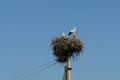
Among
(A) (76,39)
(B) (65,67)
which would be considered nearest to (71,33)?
(A) (76,39)

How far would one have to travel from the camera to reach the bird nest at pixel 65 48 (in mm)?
22391

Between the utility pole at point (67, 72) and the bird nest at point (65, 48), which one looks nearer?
the utility pole at point (67, 72)

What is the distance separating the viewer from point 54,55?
22766mm

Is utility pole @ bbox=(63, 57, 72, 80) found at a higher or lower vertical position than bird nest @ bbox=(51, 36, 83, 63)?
lower

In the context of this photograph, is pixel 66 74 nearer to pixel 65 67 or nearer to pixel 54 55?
pixel 65 67

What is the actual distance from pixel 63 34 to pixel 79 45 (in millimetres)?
1069

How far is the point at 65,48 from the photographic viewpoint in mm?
22500

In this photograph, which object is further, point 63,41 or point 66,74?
point 63,41

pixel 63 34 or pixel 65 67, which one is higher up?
pixel 63 34

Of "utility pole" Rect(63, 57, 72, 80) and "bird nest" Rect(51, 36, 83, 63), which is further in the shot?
"bird nest" Rect(51, 36, 83, 63)

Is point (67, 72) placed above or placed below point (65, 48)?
below

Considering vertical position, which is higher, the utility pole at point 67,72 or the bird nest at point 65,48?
the bird nest at point 65,48

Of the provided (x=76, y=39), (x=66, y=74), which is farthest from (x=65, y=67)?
(x=76, y=39)

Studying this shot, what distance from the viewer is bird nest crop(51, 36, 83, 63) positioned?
2239 cm
